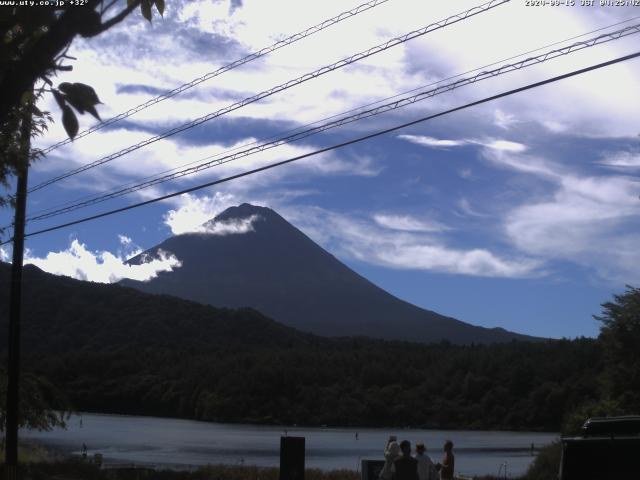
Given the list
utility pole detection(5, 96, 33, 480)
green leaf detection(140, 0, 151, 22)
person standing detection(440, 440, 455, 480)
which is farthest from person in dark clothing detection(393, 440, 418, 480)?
utility pole detection(5, 96, 33, 480)

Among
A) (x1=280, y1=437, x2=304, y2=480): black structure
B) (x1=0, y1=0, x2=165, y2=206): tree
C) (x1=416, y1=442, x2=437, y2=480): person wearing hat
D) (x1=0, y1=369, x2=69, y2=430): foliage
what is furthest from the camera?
(x1=0, y1=369, x2=69, y2=430): foliage

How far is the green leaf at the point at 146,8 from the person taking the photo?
4.24 metres

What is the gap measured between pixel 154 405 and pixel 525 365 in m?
51.8

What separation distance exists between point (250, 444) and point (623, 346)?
48303 millimetres

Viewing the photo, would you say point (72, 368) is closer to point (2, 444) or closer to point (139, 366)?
point (139, 366)

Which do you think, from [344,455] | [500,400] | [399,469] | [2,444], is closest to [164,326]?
[500,400]

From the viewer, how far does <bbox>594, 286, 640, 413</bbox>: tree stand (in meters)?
30.5

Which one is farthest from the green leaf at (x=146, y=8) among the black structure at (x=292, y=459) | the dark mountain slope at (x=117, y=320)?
the dark mountain slope at (x=117, y=320)

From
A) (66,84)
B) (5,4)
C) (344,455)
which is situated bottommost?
(344,455)

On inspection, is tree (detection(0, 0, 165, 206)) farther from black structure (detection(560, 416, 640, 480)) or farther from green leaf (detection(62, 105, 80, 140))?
black structure (detection(560, 416, 640, 480))

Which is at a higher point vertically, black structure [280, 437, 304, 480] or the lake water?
black structure [280, 437, 304, 480]

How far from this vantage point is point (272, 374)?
4444 inches

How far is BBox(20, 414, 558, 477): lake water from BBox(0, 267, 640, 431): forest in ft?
14.3

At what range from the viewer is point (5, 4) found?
4250mm
